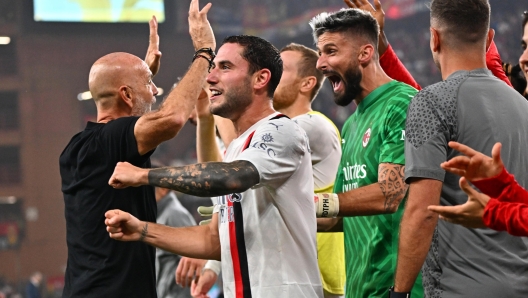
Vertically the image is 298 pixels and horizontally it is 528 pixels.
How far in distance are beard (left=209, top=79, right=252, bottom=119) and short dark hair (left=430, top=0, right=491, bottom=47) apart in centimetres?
76

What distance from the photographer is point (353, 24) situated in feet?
10.3

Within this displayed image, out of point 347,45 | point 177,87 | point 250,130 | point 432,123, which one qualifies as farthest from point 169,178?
point 347,45

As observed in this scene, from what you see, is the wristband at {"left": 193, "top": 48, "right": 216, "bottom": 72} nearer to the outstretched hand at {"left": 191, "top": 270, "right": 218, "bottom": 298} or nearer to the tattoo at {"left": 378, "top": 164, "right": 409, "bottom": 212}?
the tattoo at {"left": 378, "top": 164, "right": 409, "bottom": 212}

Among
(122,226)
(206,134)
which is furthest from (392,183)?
(206,134)

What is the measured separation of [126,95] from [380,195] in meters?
1.15

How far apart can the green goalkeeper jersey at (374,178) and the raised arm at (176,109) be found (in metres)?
0.70

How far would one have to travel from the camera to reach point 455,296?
87.0 inches

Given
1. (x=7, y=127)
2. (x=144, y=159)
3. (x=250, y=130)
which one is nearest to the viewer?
(x=250, y=130)

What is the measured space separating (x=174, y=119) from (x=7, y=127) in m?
18.5

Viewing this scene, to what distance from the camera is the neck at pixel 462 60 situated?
7.69ft

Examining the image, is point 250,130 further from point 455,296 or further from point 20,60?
point 20,60

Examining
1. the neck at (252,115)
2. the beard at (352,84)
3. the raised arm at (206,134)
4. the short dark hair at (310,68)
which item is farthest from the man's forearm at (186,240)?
the short dark hair at (310,68)

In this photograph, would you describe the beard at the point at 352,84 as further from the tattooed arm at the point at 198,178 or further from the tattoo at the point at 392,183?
the tattooed arm at the point at 198,178

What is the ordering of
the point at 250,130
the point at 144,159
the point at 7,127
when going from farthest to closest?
the point at 7,127, the point at 144,159, the point at 250,130
